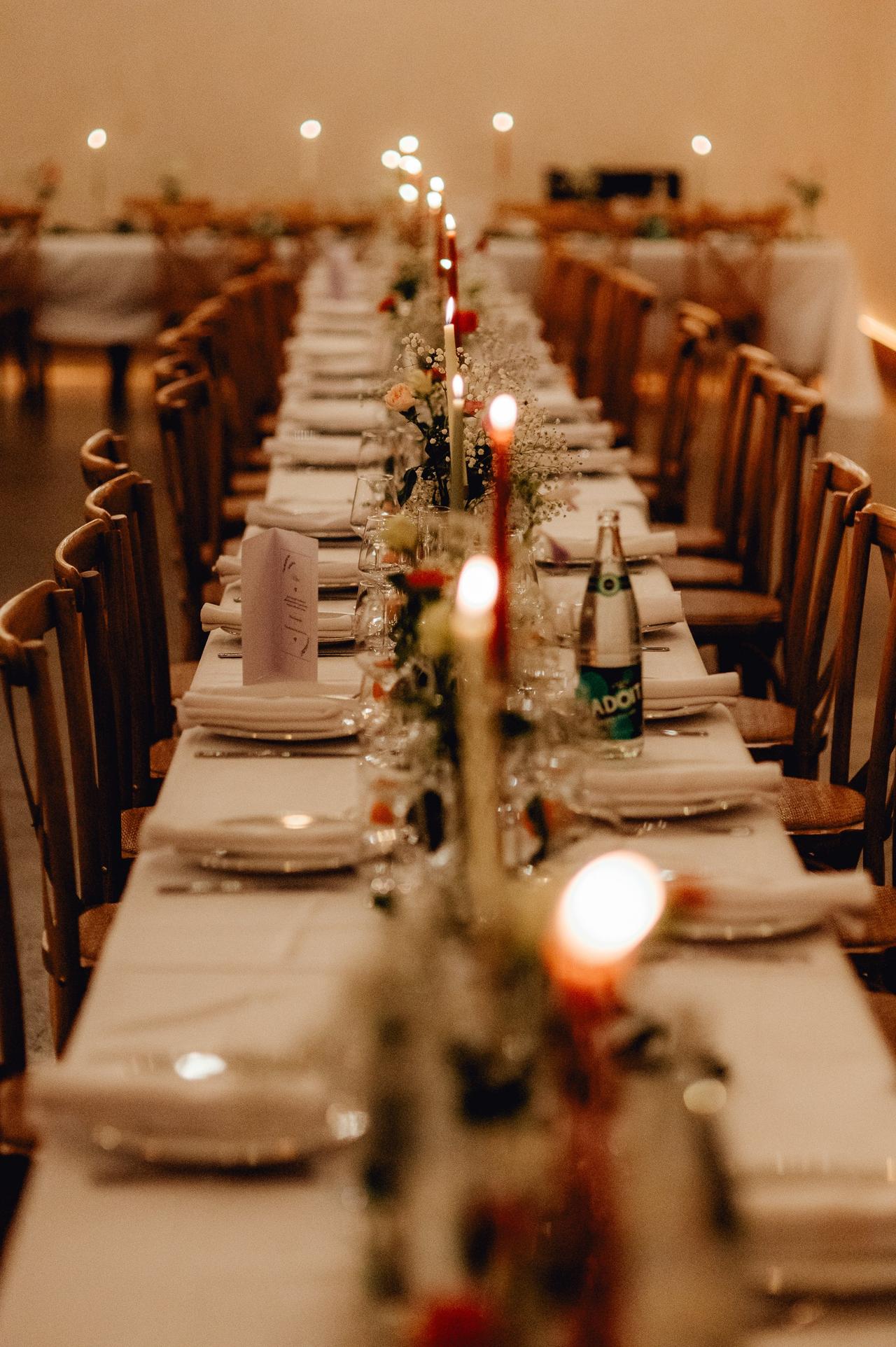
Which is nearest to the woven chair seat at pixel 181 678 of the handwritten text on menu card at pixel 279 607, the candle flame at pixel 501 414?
the handwritten text on menu card at pixel 279 607

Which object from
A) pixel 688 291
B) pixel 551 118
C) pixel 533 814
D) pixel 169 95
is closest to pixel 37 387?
pixel 688 291

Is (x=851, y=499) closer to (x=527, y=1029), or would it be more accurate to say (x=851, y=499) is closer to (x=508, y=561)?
(x=508, y=561)

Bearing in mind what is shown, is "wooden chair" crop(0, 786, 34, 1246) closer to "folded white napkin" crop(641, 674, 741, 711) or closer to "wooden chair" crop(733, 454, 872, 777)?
"folded white napkin" crop(641, 674, 741, 711)

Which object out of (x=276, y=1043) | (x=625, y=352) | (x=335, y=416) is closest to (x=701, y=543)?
(x=335, y=416)

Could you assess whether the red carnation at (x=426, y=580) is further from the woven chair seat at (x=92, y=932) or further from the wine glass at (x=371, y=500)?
the wine glass at (x=371, y=500)

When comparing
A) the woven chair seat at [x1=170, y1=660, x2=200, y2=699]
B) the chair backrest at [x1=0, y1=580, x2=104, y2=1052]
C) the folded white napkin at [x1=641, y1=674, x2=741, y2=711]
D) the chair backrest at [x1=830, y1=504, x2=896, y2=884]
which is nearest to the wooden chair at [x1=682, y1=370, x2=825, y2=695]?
the chair backrest at [x1=830, y1=504, x2=896, y2=884]

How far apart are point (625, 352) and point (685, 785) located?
4120 millimetres

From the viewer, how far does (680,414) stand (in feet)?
14.9

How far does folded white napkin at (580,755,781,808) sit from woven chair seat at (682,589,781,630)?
161 cm

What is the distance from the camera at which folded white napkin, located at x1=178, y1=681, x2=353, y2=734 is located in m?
1.80

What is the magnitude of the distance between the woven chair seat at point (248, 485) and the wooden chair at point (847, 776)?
2.12 metres

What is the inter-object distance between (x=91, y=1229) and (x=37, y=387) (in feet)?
27.7

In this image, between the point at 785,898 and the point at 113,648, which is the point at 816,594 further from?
the point at 785,898

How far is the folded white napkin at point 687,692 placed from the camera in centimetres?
185
